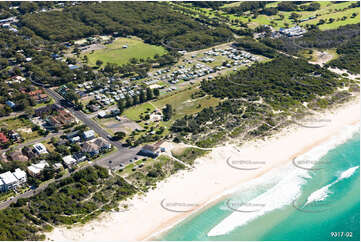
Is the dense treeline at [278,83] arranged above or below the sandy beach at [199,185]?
above

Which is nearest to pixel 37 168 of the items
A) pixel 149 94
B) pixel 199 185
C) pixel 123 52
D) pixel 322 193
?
pixel 199 185

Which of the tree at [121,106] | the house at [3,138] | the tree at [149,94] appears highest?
the tree at [149,94]

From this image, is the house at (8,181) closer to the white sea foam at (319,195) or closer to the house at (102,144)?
the house at (102,144)

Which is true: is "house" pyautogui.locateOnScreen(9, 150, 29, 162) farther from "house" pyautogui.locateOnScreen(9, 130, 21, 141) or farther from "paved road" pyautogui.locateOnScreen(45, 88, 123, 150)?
"paved road" pyautogui.locateOnScreen(45, 88, 123, 150)

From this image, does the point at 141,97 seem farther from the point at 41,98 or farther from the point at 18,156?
the point at 18,156

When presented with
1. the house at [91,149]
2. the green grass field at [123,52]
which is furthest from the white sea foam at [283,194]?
the green grass field at [123,52]

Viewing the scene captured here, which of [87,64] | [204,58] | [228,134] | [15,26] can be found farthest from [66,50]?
[228,134]

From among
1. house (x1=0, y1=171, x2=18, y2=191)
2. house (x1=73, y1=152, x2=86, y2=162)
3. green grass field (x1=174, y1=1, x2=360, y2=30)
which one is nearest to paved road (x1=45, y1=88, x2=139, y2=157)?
house (x1=73, y1=152, x2=86, y2=162)
